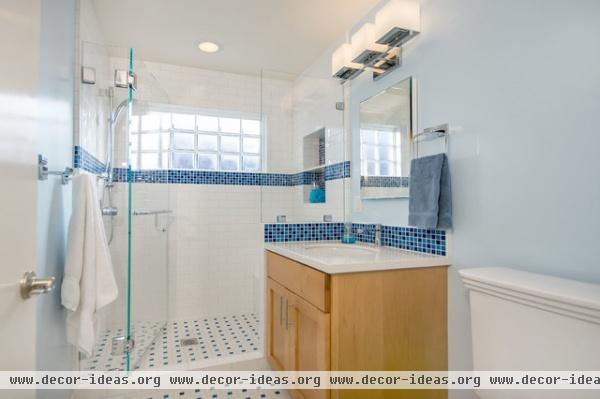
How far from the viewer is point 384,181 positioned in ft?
6.51

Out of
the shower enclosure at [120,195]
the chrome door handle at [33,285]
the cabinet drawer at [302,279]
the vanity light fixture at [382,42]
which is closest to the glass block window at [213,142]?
the shower enclosure at [120,195]

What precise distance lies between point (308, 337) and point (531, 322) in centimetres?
93

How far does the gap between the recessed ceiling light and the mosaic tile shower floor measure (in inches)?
86.1

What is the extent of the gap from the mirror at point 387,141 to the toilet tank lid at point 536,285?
0.72 meters

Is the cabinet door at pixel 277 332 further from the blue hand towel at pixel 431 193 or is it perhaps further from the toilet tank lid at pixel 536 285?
the toilet tank lid at pixel 536 285

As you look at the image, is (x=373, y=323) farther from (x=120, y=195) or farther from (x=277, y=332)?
(x=120, y=195)

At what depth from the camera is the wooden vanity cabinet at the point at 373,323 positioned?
4.39 feet

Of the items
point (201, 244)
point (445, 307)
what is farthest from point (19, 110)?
point (201, 244)

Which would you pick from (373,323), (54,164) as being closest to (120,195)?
(54,164)

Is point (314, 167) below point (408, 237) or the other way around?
the other way around

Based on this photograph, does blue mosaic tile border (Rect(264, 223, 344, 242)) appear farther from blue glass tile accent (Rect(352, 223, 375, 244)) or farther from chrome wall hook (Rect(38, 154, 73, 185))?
chrome wall hook (Rect(38, 154, 73, 185))

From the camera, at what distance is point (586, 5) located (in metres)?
1.00

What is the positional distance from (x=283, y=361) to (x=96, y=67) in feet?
7.09

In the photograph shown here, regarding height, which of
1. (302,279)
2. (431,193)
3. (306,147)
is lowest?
(302,279)
